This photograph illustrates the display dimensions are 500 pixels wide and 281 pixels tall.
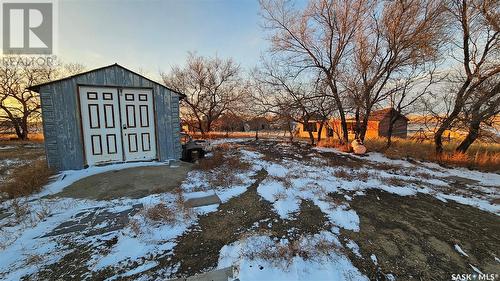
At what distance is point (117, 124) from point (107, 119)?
1.03 feet

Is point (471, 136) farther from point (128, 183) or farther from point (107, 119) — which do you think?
point (107, 119)

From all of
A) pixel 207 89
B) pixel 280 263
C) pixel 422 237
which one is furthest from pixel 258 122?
pixel 280 263

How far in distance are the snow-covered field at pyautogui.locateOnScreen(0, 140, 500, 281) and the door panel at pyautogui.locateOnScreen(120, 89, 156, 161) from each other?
198 centimetres

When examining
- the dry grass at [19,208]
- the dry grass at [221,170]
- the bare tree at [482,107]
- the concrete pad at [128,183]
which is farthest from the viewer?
the bare tree at [482,107]

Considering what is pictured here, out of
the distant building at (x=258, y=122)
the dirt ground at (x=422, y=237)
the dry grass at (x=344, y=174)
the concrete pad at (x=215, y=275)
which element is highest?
the distant building at (x=258, y=122)

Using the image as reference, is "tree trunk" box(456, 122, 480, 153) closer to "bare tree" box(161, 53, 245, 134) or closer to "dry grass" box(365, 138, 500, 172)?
"dry grass" box(365, 138, 500, 172)

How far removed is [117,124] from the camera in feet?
22.6

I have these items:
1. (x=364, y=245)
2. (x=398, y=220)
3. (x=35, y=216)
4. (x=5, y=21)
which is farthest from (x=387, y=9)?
(x=5, y=21)

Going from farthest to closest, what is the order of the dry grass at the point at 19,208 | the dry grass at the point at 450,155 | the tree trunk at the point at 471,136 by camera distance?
the tree trunk at the point at 471,136 < the dry grass at the point at 450,155 < the dry grass at the point at 19,208

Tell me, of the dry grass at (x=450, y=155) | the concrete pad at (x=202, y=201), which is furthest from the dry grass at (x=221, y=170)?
the dry grass at (x=450, y=155)

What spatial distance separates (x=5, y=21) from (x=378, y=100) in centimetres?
1632

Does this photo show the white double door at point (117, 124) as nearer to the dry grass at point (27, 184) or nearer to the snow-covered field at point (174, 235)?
the dry grass at point (27, 184)

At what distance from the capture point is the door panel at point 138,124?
7012 mm

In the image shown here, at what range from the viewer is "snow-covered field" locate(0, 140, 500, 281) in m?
2.33
